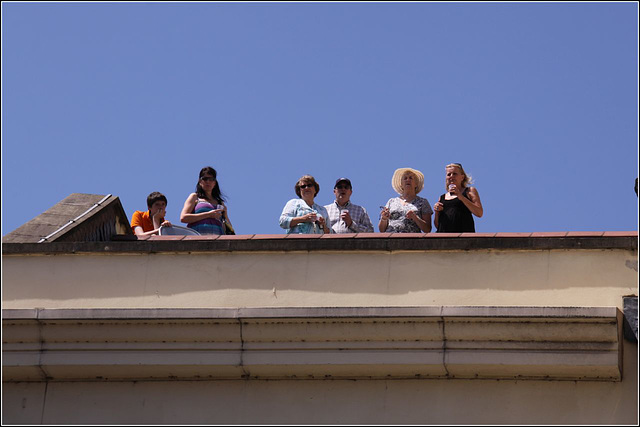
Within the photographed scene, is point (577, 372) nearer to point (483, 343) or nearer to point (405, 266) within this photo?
point (483, 343)

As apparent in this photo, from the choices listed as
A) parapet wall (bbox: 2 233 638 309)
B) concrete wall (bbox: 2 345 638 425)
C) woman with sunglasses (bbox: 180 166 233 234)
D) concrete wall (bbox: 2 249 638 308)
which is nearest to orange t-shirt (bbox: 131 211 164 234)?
woman with sunglasses (bbox: 180 166 233 234)

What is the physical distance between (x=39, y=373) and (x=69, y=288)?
91cm

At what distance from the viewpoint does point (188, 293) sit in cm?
1431

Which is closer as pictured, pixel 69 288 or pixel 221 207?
pixel 69 288

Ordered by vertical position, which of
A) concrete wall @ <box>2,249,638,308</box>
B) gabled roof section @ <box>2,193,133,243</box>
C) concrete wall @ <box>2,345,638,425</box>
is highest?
gabled roof section @ <box>2,193,133,243</box>

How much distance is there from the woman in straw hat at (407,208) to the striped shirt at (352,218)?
1.19 feet

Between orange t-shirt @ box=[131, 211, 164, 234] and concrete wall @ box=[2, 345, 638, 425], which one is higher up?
orange t-shirt @ box=[131, 211, 164, 234]

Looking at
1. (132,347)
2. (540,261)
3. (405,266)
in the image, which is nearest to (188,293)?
(132,347)

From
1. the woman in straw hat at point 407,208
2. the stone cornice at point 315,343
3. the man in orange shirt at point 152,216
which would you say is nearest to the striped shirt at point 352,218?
the woman in straw hat at point 407,208

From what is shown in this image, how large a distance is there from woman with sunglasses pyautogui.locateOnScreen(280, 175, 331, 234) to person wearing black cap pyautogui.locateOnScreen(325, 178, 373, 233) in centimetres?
12

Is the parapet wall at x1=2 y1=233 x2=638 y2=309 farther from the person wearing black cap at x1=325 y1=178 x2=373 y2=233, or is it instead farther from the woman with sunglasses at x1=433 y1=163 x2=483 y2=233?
the person wearing black cap at x1=325 y1=178 x2=373 y2=233

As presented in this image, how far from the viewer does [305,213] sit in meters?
16.2

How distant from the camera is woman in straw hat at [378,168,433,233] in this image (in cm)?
1611

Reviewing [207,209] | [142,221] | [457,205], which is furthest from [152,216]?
[457,205]
